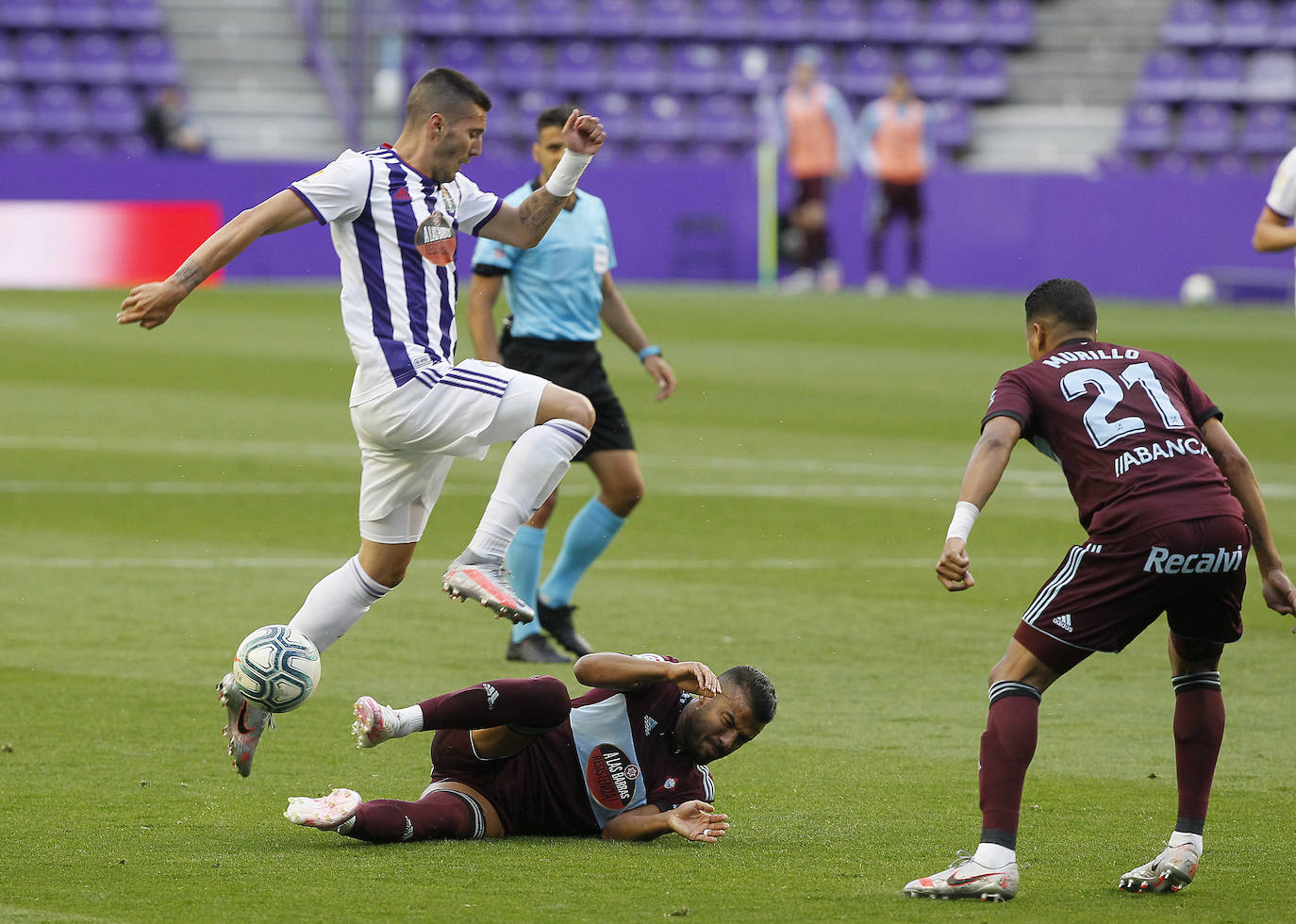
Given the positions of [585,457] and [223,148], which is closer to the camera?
[585,457]

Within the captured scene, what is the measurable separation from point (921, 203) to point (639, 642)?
56.3 feet

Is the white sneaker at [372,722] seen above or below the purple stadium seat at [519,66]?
below

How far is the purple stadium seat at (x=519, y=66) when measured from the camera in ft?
94.1

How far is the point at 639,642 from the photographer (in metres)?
7.96

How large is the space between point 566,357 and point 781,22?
885 inches

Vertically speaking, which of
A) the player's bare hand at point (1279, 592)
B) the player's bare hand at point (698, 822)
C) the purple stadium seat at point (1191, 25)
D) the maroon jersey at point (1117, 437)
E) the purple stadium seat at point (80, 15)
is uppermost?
the purple stadium seat at point (80, 15)

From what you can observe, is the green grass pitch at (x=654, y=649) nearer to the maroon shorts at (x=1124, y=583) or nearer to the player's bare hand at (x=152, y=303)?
the maroon shorts at (x=1124, y=583)

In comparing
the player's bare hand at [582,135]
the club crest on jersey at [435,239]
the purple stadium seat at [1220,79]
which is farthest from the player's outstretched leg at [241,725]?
the purple stadium seat at [1220,79]

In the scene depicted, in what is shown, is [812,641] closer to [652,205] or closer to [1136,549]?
[1136,549]

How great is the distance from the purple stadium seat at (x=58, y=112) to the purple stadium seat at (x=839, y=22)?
1110 cm

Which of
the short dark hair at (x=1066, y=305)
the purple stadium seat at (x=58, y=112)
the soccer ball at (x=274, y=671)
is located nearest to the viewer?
the short dark hair at (x=1066, y=305)

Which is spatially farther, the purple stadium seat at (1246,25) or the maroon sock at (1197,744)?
the purple stadium seat at (1246,25)

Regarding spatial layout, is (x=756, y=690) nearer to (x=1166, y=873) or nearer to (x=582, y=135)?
(x=1166, y=873)

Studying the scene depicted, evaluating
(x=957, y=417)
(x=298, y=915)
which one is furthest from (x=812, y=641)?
(x=957, y=417)
